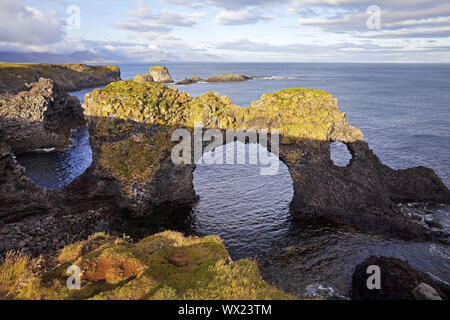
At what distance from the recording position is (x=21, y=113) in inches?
2574

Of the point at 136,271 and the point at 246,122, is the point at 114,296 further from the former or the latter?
the point at 246,122

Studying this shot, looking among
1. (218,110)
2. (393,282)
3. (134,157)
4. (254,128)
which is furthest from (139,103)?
(393,282)

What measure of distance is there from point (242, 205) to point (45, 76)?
15081cm

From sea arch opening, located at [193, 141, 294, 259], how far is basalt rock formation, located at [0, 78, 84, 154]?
39.2m

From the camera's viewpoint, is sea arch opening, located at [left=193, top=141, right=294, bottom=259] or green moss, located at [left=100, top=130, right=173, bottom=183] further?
green moss, located at [left=100, top=130, right=173, bottom=183]

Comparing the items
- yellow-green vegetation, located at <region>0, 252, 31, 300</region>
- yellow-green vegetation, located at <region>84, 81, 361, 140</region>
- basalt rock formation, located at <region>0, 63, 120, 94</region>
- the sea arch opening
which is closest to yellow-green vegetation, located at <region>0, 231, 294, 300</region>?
yellow-green vegetation, located at <region>0, 252, 31, 300</region>

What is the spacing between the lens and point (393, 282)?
23547 mm

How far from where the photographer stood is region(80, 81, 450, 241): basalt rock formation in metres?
37.7

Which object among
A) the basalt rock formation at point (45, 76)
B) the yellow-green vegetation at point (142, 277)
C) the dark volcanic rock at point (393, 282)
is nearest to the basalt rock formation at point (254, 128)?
the dark volcanic rock at point (393, 282)

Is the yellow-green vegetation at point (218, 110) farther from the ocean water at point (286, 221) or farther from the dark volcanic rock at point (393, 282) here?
the dark volcanic rock at point (393, 282)

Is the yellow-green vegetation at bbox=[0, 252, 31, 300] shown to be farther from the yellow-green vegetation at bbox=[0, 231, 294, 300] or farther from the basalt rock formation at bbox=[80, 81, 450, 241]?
the basalt rock formation at bbox=[80, 81, 450, 241]

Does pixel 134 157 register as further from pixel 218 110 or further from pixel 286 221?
pixel 286 221
